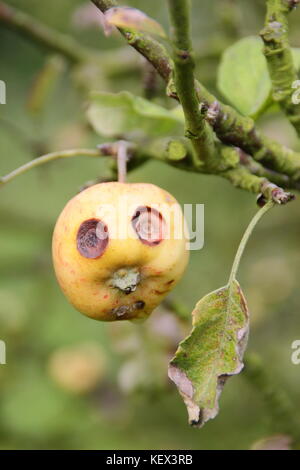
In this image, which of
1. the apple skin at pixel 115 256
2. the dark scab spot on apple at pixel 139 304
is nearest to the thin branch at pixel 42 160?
the apple skin at pixel 115 256

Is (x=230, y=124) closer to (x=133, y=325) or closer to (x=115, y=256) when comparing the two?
(x=115, y=256)

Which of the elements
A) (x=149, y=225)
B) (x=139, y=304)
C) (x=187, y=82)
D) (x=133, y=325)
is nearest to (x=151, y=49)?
(x=187, y=82)

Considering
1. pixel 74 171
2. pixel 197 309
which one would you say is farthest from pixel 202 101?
pixel 74 171

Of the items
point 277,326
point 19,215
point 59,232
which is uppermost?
point 19,215

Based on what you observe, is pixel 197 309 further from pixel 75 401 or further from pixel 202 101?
pixel 75 401

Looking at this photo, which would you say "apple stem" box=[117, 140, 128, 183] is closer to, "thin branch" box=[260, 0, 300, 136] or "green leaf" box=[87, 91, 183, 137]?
"green leaf" box=[87, 91, 183, 137]

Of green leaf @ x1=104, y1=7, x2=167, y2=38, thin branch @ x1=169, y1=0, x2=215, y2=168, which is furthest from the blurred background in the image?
green leaf @ x1=104, y1=7, x2=167, y2=38

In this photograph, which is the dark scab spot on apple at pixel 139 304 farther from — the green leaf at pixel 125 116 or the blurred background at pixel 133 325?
the blurred background at pixel 133 325

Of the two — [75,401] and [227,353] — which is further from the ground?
[75,401]
